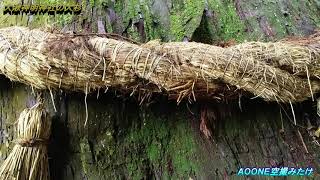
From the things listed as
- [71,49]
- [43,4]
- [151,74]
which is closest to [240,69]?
[151,74]

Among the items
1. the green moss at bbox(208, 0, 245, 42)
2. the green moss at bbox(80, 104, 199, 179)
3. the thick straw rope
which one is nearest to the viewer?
the thick straw rope

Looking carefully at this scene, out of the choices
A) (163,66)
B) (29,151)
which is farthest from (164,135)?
(29,151)

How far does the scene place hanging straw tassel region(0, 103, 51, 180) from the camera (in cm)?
113

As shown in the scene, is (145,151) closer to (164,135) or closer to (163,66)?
(164,135)

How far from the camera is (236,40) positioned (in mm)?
1346

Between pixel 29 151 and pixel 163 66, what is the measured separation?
0.46 metres

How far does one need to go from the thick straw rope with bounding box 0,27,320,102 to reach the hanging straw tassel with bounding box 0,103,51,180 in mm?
104

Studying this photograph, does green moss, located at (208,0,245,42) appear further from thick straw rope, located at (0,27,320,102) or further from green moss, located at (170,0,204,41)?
thick straw rope, located at (0,27,320,102)

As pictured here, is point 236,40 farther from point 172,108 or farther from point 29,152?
point 29,152

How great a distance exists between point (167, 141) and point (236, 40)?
16.1 inches

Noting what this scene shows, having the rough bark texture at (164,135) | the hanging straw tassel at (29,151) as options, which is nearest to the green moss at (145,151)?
the rough bark texture at (164,135)

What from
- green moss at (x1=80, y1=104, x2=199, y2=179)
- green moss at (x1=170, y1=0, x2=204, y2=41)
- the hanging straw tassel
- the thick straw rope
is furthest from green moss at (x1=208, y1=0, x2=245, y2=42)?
the hanging straw tassel

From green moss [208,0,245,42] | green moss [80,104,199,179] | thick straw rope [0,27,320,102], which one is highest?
green moss [208,0,245,42]

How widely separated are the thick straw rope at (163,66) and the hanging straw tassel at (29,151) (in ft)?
0.34
